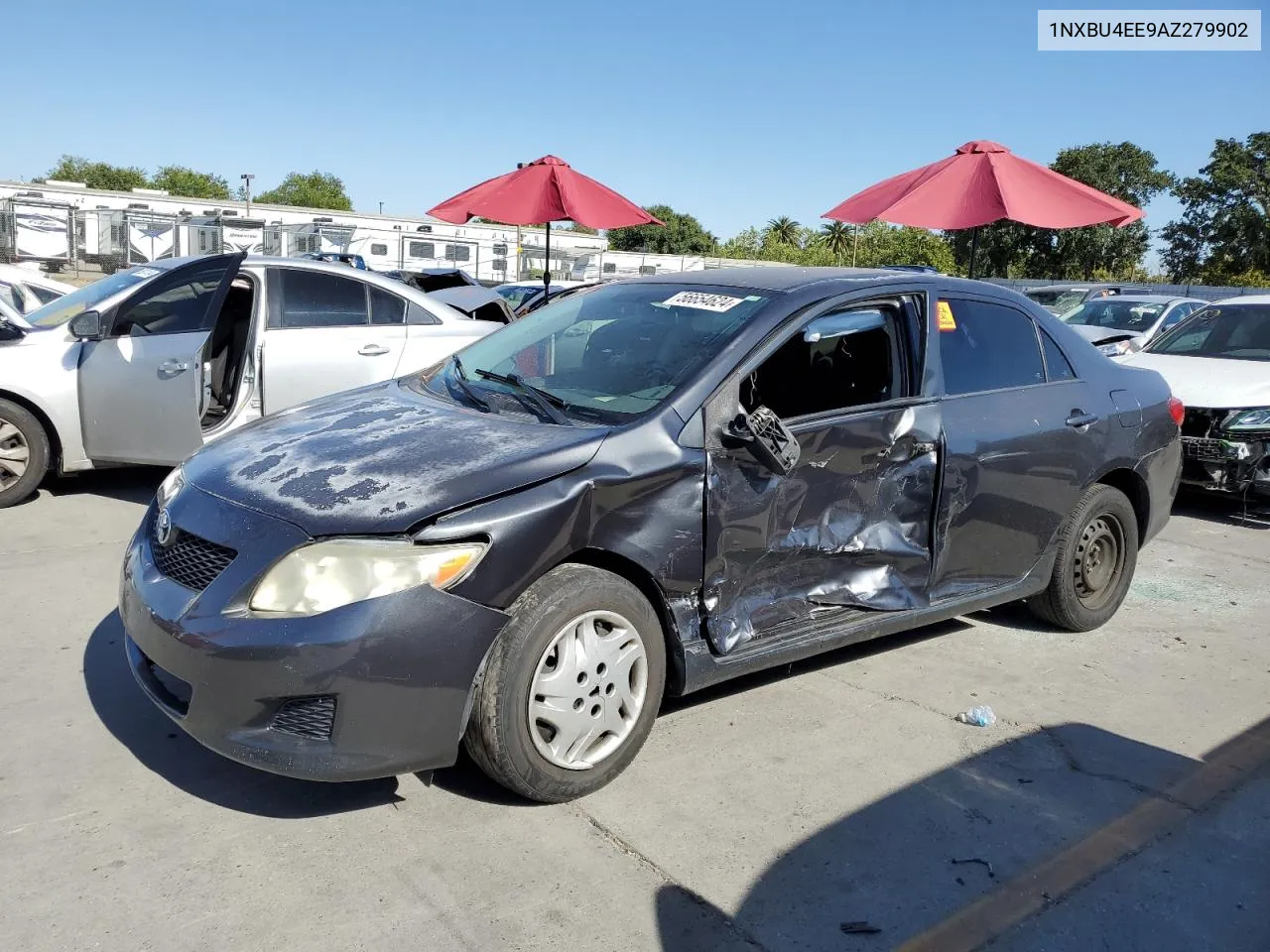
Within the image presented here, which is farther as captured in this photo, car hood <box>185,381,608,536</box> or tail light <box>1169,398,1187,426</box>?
tail light <box>1169,398,1187,426</box>

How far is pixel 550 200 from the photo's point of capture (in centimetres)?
1084

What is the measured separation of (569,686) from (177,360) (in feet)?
13.8

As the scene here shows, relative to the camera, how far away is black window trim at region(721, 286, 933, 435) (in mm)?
3656

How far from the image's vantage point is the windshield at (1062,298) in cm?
1681

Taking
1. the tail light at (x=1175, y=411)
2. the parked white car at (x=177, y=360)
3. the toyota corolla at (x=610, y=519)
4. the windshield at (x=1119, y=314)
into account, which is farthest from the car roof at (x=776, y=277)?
the windshield at (x=1119, y=314)

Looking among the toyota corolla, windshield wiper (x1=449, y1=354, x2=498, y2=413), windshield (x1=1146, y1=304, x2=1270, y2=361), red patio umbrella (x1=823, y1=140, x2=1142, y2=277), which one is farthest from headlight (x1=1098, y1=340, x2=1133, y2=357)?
windshield wiper (x1=449, y1=354, x2=498, y2=413)

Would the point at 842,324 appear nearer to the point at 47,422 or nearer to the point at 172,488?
the point at 172,488

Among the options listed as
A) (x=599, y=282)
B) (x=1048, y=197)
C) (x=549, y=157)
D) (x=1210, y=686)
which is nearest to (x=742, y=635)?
(x=599, y=282)

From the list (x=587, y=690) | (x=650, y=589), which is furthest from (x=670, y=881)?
(x=650, y=589)

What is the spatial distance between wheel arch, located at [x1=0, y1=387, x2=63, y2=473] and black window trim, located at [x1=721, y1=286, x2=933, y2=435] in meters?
4.92

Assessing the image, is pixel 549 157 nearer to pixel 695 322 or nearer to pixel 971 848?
pixel 695 322

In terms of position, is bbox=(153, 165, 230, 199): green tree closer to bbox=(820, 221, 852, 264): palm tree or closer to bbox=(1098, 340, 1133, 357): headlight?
bbox=(820, 221, 852, 264): palm tree

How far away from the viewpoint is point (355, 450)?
3.35 meters

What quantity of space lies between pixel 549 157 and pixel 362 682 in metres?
9.21
